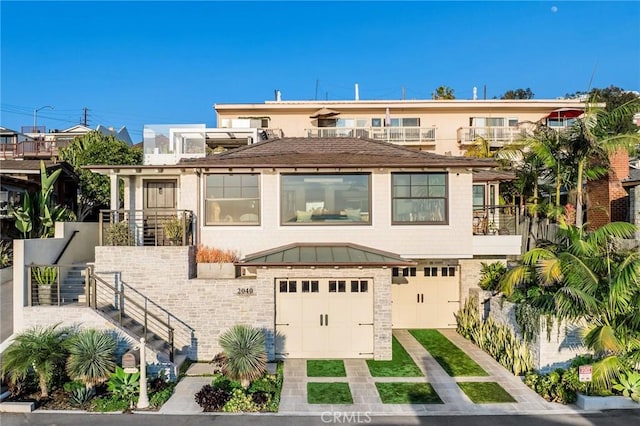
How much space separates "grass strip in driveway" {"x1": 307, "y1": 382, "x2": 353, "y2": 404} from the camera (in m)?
9.05

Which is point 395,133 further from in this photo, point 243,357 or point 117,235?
point 243,357

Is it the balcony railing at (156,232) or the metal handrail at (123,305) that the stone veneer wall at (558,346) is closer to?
the metal handrail at (123,305)

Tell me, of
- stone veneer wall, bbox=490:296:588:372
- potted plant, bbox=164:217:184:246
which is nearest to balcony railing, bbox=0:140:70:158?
potted plant, bbox=164:217:184:246

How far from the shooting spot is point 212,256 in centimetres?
1252

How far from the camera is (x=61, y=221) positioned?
1462 cm

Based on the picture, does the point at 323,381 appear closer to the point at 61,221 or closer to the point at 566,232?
the point at 566,232

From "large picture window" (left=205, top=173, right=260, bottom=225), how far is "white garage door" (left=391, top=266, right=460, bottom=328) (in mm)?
6101

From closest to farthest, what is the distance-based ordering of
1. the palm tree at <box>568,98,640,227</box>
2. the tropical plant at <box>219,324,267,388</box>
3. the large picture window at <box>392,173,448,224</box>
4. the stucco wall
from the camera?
the tropical plant at <box>219,324,267,388</box> → the stucco wall → the palm tree at <box>568,98,640,227</box> → the large picture window at <box>392,173,448,224</box>

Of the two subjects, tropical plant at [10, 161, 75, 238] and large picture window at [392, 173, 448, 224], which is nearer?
large picture window at [392, 173, 448, 224]

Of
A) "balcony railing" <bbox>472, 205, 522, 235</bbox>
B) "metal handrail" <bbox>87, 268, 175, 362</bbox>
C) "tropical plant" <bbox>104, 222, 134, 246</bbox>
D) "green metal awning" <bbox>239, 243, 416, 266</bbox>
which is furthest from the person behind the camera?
"balcony railing" <bbox>472, 205, 522, 235</bbox>

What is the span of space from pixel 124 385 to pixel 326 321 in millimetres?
5520

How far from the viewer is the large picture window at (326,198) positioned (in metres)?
13.1

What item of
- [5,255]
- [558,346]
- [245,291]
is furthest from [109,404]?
[558,346]

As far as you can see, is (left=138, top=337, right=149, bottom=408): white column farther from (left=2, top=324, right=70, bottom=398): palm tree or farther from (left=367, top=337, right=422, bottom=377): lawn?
(left=367, top=337, right=422, bottom=377): lawn
